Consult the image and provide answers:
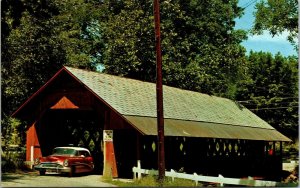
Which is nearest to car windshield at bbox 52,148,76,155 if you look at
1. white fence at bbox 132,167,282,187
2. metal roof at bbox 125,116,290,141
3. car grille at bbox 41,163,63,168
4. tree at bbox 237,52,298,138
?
car grille at bbox 41,163,63,168

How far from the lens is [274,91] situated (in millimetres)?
75438

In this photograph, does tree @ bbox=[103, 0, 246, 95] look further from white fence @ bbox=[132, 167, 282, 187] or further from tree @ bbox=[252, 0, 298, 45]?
white fence @ bbox=[132, 167, 282, 187]

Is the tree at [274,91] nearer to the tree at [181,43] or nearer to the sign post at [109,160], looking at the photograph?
the tree at [181,43]

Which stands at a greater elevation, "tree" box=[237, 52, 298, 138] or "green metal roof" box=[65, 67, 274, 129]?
"tree" box=[237, 52, 298, 138]

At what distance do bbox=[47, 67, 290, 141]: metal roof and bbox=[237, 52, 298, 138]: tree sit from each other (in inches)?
1246

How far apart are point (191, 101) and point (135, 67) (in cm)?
1138

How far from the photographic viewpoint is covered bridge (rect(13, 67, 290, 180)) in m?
26.2

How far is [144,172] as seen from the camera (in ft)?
77.8

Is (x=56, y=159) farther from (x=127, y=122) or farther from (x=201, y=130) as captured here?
(x=201, y=130)

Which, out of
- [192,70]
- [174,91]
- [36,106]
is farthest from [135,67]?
[36,106]

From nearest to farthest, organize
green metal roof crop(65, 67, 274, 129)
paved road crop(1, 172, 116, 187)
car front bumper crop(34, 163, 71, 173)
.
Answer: paved road crop(1, 172, 116, 187), car front bumper crop(34, 163, 71, 173), green metal roof crop(65, 67, 274, 129)

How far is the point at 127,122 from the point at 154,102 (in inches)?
263

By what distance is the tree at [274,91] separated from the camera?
7494 cm

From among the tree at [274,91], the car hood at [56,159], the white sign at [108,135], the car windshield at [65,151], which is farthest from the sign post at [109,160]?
the tree at [274,91]
